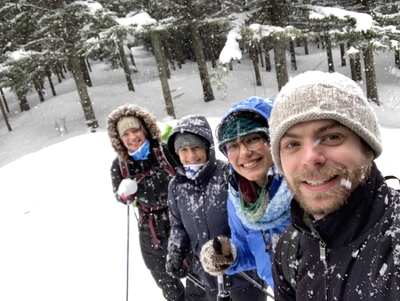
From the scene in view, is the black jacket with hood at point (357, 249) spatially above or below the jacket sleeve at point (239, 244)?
above

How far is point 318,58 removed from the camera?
32.8 metres

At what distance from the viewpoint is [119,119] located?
361 centimetres

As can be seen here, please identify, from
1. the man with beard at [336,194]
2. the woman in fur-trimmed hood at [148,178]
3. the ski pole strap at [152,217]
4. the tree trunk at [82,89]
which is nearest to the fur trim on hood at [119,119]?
the woman in fur-trimmed hood at [148,178]

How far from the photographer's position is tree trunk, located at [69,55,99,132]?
15748 mm

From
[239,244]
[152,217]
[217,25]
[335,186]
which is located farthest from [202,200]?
[217,25]

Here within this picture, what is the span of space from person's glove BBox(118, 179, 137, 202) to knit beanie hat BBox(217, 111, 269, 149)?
5.51 feet

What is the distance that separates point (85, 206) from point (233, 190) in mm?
5452

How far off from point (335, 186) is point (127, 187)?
2598mm

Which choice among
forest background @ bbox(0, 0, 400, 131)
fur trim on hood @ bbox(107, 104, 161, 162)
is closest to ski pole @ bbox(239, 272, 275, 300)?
fur trim on hood @ bbox(107, 104, 161, 162)

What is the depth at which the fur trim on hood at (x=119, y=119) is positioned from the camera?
11.8ft

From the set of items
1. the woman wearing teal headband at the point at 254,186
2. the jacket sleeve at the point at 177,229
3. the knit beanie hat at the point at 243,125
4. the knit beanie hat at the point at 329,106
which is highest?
the knit beanie hat at the point at 329,106

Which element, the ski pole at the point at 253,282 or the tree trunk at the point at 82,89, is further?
the tree trunk at the point at 82,89

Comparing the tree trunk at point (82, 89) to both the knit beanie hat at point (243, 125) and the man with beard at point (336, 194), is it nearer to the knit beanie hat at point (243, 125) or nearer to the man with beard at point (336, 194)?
the knit beanie hat at point (243, 125)

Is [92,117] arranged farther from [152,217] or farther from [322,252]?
[322,252]
